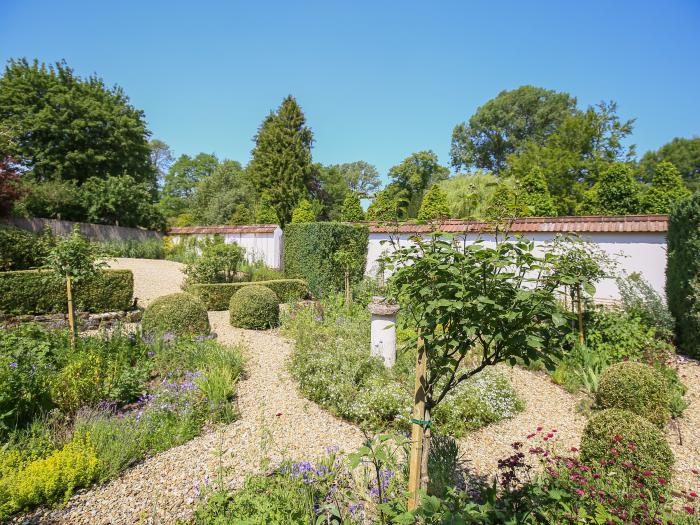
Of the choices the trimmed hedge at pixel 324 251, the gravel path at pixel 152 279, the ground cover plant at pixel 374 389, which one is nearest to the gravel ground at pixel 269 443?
the ground cover plant at pixel 374 389

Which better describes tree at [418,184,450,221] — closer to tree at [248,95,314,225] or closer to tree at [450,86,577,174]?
tree at [248,95,314,225]

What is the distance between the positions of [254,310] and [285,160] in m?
21.2

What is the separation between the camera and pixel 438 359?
6.60 feet

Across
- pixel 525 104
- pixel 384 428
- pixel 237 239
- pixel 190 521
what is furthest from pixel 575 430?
pixel 525 104

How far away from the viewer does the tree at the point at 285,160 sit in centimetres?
2655

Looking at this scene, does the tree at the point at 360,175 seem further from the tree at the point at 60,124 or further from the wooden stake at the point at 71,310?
the wooden stake at the point at 71,310

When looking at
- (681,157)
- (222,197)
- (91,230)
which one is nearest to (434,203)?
(91,230)

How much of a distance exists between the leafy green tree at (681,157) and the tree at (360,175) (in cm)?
2592

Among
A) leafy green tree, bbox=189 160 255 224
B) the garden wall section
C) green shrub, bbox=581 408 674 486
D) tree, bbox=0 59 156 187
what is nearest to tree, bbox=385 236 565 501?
green shrub, bbox=581 408 674 486

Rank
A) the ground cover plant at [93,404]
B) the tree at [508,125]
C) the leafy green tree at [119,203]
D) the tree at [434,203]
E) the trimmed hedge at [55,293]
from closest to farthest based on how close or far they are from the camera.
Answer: the ground cover plant at [93,404]
the trimmed hedge at [55,293]
the tree at [434,203]
the leafy green tree at [119,203]
the tree at [508,125]

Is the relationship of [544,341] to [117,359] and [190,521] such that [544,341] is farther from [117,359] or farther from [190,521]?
[117,359]

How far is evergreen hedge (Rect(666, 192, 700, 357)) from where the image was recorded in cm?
589

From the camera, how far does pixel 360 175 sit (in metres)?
45.9

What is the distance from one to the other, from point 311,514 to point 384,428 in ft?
5.82
